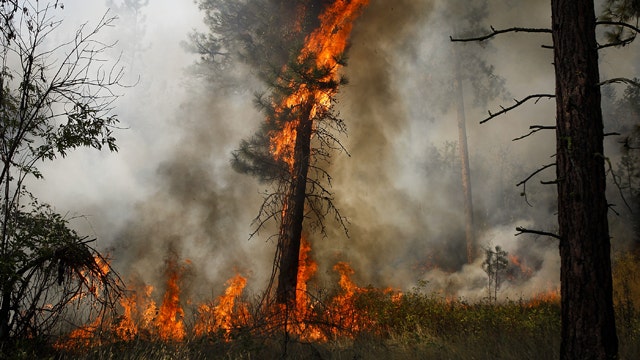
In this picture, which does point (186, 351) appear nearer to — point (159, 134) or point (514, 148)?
point (514, 148)

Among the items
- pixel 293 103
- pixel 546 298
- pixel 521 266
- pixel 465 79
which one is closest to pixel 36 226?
pixel 293 103

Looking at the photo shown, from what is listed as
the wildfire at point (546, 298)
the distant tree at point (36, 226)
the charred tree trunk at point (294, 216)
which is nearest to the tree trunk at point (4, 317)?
the distant tree at point (36, 226)

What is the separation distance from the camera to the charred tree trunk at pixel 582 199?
12.9 ft

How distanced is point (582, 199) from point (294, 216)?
7202 millimetres

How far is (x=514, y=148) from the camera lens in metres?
28.1

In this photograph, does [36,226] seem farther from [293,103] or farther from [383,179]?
[383,179]

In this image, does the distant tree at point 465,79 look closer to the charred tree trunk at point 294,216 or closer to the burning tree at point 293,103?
the burning tree at point 293,103

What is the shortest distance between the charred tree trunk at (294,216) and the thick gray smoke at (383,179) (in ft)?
23.8

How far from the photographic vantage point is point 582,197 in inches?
159

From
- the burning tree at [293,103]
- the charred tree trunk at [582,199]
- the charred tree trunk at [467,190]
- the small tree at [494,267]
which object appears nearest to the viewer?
the charred tree trunk at [582,199]

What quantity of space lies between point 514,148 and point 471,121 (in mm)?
3751

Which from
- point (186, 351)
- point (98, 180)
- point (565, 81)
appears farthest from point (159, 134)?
point (565, 81)

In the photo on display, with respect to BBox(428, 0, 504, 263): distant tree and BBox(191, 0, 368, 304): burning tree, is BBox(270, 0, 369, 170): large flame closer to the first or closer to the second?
BBox(191, 0, 368, 304): burning tree

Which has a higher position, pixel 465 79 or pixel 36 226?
pixel 465 79
